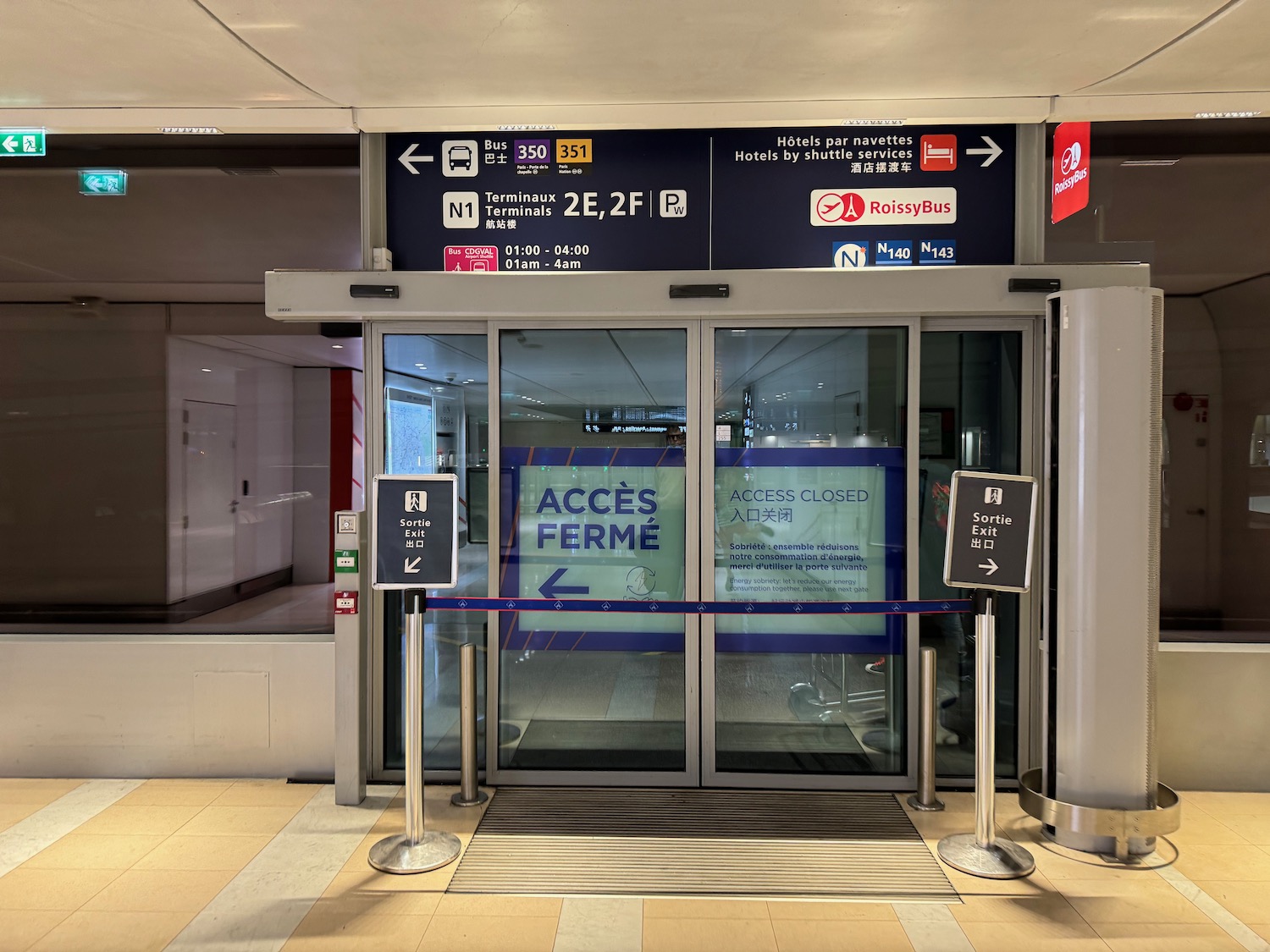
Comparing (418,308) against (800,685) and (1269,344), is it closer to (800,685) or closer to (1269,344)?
(800,685)

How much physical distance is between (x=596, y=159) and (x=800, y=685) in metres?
3.13

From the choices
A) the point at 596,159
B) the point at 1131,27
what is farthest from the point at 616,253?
the point at 1131,27

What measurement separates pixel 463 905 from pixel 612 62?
11.8ft

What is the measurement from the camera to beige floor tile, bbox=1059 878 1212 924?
299 centimetres

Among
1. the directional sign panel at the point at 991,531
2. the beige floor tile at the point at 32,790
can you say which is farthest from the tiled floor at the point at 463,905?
the directional sign panel at the point at 991,531

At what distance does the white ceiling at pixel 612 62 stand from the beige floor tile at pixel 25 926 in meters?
3.49

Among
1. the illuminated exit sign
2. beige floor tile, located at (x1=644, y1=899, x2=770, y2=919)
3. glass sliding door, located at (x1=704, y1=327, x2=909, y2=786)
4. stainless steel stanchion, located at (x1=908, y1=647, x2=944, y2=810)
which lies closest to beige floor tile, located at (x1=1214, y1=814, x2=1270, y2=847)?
stainless steel stanchion, located at (x1=908, y1=647, x2=944, y2=810)

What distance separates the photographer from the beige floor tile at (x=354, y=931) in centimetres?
280

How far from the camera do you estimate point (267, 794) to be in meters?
4.16

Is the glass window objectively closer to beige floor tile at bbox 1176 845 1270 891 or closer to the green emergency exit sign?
the green emergency exit sign

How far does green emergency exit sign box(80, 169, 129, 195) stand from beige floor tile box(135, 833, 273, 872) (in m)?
3.75

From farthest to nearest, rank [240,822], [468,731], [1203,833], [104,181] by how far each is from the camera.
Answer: [104,181] < [468,731] < [240,822] < [1203,833]

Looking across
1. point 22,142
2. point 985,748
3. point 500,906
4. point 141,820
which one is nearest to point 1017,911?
point 985,748

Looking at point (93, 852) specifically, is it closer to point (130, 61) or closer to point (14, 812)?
point (14, 812)
